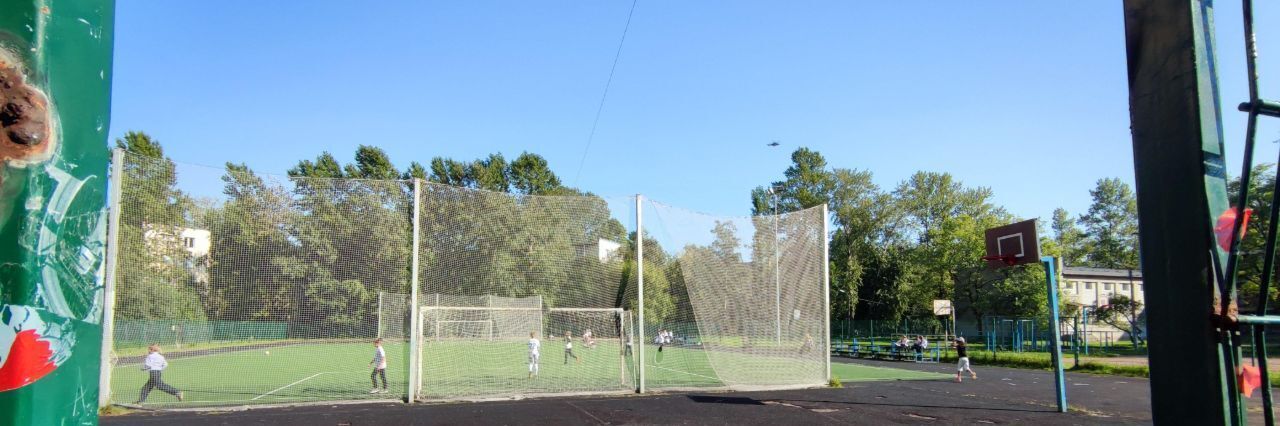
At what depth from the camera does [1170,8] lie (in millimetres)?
1987

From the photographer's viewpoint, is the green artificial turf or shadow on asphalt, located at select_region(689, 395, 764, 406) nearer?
the green artificial turf

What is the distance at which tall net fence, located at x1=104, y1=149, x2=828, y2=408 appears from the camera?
1210 cm

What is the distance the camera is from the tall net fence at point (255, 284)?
1195 centimetres

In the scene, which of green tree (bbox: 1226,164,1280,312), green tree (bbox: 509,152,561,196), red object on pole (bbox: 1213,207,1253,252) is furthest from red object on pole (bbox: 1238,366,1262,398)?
green tree (bbox: 509,152,561,196)

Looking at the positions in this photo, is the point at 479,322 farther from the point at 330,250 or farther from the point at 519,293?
the point at 330,250

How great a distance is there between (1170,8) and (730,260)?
1435cm

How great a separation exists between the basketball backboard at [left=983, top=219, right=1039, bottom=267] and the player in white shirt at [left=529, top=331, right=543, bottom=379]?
9146 mm

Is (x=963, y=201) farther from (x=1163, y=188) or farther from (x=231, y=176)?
(x=1163, y=188)

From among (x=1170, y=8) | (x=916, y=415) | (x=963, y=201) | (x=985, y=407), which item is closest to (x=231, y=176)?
(x=916, y=415)

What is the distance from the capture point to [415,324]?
13.4 metres

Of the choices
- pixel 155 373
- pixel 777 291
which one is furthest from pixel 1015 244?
pixel 155 373

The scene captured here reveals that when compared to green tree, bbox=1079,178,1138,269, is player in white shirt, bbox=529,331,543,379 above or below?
below

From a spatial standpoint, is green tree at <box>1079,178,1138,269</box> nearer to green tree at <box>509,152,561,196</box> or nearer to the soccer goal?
green tree at <box>509,152,561,196</box>

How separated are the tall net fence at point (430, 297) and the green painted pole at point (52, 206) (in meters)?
12.7
